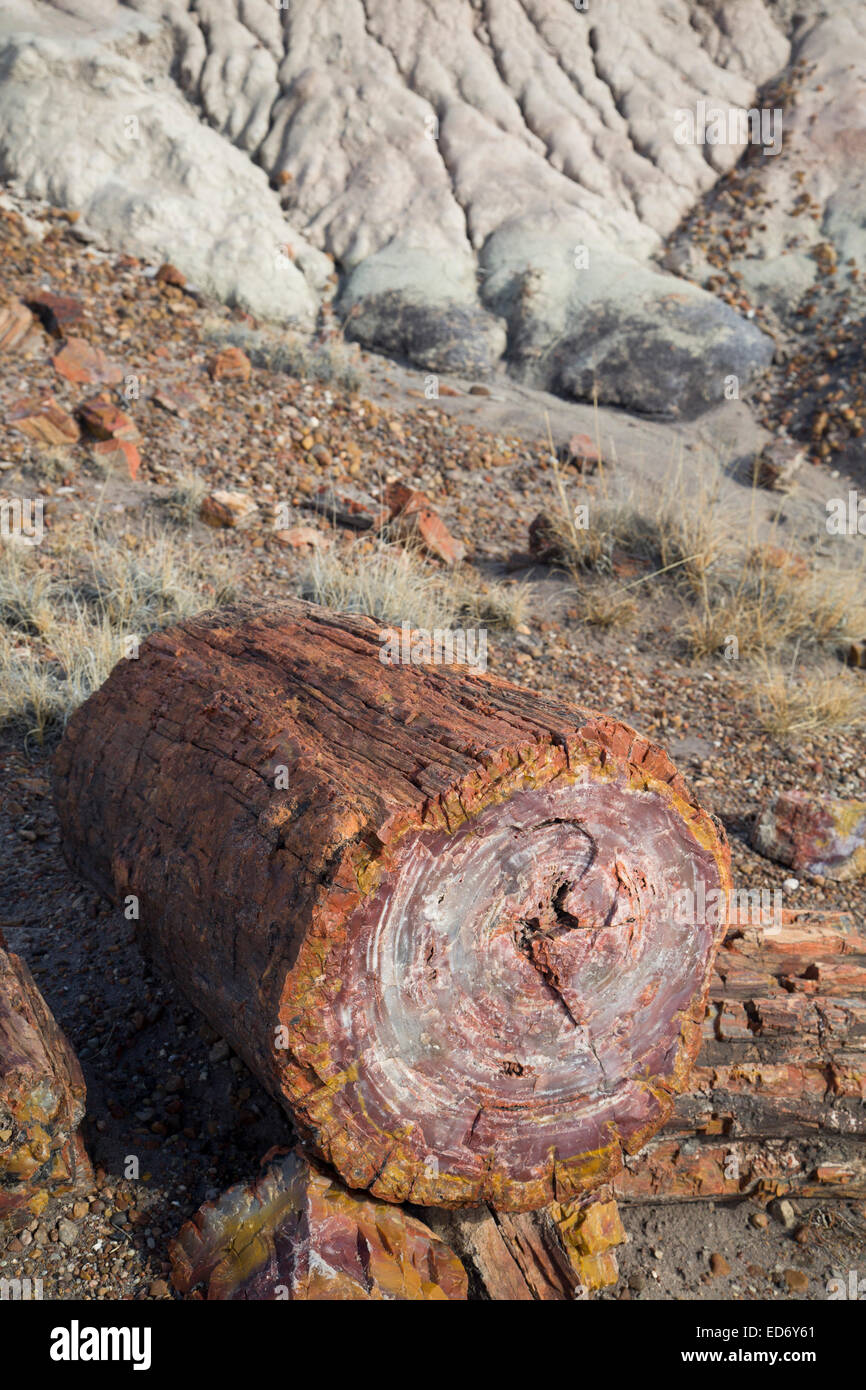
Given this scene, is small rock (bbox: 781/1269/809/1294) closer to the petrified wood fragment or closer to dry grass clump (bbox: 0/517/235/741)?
the petrified wood fragment

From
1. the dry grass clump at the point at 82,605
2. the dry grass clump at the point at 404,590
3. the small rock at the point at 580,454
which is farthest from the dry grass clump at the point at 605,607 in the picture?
the small rock at the point at 580,454

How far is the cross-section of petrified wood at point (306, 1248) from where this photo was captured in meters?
1.83

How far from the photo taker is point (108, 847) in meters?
2.61

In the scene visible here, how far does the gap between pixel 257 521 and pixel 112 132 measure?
5.75m

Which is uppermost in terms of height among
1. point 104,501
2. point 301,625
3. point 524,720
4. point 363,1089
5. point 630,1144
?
point 524,720

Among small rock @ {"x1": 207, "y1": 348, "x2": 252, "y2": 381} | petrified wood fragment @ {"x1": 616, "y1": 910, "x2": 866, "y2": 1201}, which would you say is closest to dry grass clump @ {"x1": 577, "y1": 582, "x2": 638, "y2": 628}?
petrified wood fragment @ {"x1": 616, "y1": 910, "x2": 866, "y2": 1201}

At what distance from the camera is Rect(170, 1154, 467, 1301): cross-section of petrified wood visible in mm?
1834

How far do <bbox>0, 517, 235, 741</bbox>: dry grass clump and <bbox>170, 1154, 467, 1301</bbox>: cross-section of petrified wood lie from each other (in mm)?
2314

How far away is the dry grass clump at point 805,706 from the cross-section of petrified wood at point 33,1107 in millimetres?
3302

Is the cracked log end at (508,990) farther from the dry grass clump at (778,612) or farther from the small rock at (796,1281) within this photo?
the dry grass clump at (778,612)
